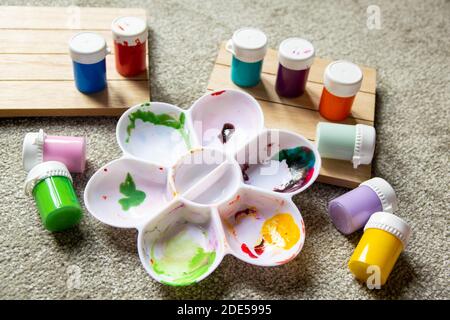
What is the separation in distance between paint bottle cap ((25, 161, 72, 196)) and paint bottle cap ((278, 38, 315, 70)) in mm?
476

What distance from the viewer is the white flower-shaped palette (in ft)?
3.31

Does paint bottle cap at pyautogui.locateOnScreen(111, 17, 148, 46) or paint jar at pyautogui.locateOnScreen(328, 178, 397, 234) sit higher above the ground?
paint bottle cap at pyautogui.locateOnScreen(111, 17, 148, 46)

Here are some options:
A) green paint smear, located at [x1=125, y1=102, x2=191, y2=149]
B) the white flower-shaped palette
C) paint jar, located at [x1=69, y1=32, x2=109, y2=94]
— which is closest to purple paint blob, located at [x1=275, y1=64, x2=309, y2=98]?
the white flower-shaped palette

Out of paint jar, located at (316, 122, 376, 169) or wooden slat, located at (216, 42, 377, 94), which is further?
wooden slat, located at (216, 42, 377, 94)

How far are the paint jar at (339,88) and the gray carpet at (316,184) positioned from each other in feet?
0.39

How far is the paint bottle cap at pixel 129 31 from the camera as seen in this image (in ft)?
3.88

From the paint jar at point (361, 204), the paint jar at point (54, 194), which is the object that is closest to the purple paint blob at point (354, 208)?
the paint jar at point (361, 204)

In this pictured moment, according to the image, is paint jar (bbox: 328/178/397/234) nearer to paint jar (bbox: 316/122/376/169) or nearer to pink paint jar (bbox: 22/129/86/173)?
paint jar (bbox: 316/122/376/169)

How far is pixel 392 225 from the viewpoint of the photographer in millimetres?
988

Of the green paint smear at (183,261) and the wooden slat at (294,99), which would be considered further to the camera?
the wooden slat at (294,99)

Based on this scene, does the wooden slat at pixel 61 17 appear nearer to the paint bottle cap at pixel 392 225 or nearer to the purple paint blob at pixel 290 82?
the purple paint blob at pixel 290 82
